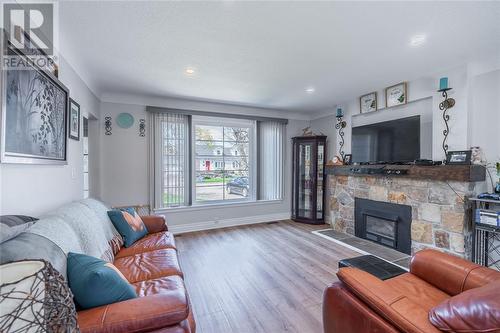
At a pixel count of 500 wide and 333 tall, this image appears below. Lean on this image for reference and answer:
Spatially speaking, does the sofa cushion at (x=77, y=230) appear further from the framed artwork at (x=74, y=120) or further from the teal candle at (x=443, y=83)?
the teal candle at (x=443, y=83)

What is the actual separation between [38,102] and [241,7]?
1528 mm

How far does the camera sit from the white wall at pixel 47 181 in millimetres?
1305

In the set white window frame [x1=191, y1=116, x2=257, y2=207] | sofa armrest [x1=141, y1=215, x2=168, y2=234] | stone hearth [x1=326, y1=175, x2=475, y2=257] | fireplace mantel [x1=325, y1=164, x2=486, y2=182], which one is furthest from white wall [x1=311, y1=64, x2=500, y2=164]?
sofa armrest [x1=141, y1=215, x2=168, y2=234]

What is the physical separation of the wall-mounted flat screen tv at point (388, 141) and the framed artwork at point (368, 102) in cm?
27

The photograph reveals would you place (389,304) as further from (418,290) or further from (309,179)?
(309,179)

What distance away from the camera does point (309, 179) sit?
4.82 meters

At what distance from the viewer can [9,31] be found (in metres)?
1.24

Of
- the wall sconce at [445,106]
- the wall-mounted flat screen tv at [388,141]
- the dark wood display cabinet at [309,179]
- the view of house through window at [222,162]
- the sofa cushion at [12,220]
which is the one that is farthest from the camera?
the dark wood display cabinet at [309,179]

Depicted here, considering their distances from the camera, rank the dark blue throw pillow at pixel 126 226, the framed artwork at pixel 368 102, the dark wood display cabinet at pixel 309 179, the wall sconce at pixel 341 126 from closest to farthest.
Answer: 1. the dark blue throw pillow at pixel 126 226
2. the framed artwork at pixel 368 102
3. the wall sconce at pixel 341 126
4. the dark wood display cabinet at pixel 309 179

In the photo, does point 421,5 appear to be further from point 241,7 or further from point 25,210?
point 25,210

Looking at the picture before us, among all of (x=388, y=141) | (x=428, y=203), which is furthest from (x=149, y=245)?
(x=388, y=141)

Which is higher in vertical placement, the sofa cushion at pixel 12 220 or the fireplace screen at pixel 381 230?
the sofa cushion at pixel 12 220

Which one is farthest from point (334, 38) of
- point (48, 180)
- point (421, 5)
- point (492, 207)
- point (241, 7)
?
point (48, 180)

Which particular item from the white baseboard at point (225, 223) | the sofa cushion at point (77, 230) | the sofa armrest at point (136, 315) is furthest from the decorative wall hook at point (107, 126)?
the sofa armrest at point (136, 315)
